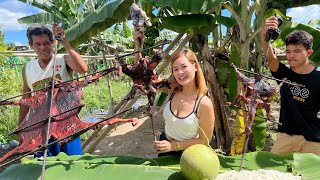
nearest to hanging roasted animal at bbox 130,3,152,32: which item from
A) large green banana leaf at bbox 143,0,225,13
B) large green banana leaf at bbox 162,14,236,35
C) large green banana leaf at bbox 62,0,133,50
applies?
large green banana leaf at bbox 143,0,225,13

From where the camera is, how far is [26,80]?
7.44 feet

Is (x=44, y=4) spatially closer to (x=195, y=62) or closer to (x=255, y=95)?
(x=195, y=62)

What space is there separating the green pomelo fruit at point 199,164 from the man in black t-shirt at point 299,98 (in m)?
1.04

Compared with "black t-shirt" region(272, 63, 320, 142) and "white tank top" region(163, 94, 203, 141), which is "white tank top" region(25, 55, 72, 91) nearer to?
"white tank top" region(163, 94, 203, 141)

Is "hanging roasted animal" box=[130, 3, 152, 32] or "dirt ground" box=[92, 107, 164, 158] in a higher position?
"hanging roasted animal" box=[130, 3, 152, 32]

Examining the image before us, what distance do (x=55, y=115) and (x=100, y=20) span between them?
8.14 feet

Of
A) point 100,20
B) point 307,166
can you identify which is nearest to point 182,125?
point 307,166

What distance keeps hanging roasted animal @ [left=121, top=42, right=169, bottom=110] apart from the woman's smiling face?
31 centimetres

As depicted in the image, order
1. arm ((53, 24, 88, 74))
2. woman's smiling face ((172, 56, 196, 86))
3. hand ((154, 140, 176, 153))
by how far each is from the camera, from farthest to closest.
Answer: arm ((53, 24, 88, 74)) < woman's smiling face ((172, 56, 196, 86)) < hand ((154, 140, 176, 153))

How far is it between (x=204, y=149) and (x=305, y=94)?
1150 millimetres

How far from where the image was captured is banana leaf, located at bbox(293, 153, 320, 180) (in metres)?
1.36

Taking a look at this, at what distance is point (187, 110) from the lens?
179 centimetres

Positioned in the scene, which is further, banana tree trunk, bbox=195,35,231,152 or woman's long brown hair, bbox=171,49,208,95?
banana tree trunk, bbox=195,35,231,152

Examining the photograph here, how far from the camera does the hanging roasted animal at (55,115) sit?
4.23ft
